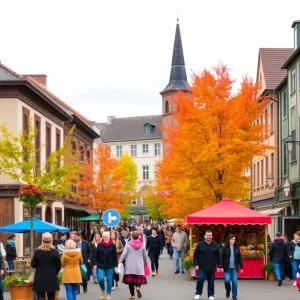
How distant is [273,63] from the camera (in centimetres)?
5269

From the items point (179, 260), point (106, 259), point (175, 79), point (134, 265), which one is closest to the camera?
point (134, 265)

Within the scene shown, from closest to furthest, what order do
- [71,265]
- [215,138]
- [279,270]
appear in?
[71,265] → [279,270] → [215,138]

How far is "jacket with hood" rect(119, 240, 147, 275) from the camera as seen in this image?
1842 centimetres

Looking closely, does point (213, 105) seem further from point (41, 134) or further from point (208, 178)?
point (41, 134)

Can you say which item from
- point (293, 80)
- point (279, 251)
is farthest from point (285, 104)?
point (279, 251)

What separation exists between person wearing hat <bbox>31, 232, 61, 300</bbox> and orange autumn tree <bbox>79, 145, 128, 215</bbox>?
45.5 meters

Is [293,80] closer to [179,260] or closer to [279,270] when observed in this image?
[179,260]

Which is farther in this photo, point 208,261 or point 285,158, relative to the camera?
point 285,158

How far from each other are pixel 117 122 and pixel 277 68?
83.2 m

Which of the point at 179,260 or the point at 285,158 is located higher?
the point at 285,158

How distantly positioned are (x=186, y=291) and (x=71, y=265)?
5743 millimetres

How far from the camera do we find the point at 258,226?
26891 mm

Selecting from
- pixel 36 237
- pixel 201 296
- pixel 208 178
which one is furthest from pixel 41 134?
pixel 201 296

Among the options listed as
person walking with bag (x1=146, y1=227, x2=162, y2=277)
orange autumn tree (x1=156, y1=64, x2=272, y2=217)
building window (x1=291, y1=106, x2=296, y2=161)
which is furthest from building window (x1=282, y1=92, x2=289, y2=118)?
person walking with bag (x1=146, y1=227, x2=162, y2=277)
